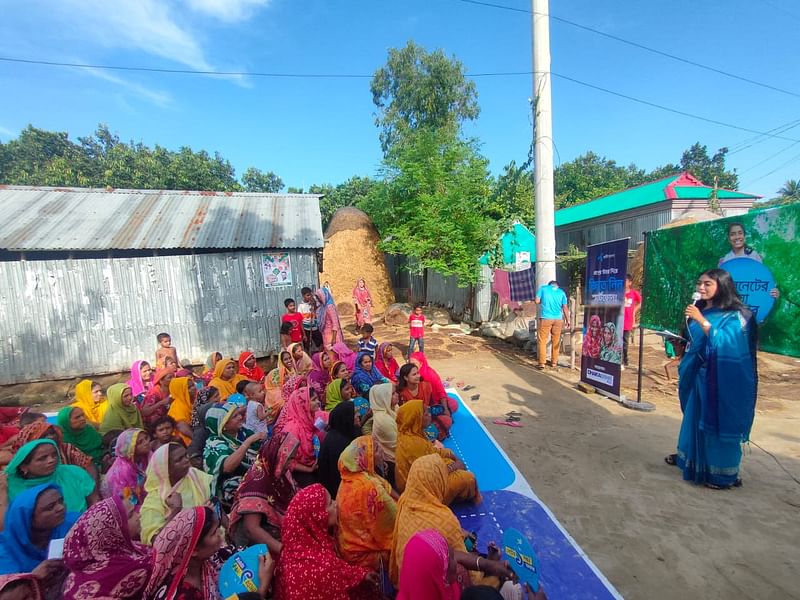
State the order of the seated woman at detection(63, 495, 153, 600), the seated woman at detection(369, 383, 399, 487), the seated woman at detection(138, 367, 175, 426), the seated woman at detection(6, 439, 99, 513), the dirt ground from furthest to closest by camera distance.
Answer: the seated woman at detection(138, 367, 175, 426) < the seated woman at detection(369, 383, 399, 487) < the seated woman at detection(6, 439, 99, 513) < the dirt ground < the seated woman at detection(63, 495, 153, 600)

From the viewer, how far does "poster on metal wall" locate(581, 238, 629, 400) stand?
19.7 ft

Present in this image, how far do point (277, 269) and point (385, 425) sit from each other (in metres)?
6.84

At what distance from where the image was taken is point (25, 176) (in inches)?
1161

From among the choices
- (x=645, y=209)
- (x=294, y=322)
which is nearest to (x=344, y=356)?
(x=294, y=322)

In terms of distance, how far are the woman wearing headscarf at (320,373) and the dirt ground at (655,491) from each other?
234 cm

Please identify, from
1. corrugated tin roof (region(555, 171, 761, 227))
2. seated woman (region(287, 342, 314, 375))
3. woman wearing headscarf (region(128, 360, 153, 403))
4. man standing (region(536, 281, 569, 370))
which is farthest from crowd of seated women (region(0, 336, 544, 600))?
corrugated tin roof (region(555, 171, 761, 227))

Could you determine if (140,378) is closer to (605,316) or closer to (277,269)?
(277,269)

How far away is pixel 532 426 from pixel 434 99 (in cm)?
2192

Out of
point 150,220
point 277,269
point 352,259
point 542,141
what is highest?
point 542,141

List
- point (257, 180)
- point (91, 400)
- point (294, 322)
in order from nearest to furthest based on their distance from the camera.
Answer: point (91, 400)
point (294, 322)
point (257, 180)

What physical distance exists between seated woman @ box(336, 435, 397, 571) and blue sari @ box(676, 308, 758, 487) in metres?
3.10

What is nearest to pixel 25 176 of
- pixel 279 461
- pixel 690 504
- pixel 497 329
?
pixel 497 329

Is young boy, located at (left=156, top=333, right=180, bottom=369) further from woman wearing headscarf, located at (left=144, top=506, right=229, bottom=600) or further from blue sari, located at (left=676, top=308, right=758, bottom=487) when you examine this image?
blue sari, located at (left=676, top=308, right=758, bottom=487)

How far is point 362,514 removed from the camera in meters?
2.54
